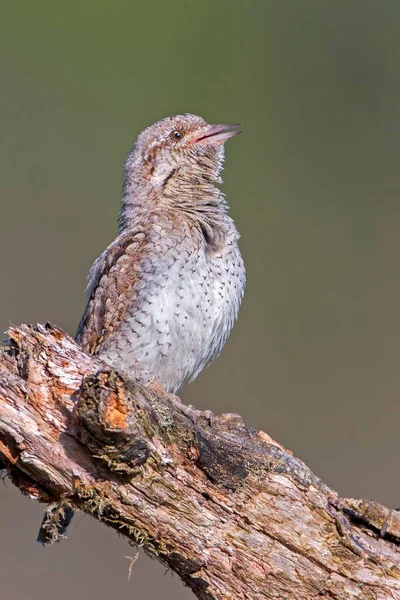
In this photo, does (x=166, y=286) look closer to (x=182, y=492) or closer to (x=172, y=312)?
(x=172, y=312)

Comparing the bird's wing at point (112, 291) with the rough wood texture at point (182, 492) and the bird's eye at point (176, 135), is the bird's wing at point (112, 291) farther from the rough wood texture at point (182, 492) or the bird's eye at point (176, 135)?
the rough wood texture at point (182, 492)

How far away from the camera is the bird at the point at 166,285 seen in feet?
11.6

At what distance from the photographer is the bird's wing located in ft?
11.8

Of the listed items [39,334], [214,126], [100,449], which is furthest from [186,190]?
[100,449]

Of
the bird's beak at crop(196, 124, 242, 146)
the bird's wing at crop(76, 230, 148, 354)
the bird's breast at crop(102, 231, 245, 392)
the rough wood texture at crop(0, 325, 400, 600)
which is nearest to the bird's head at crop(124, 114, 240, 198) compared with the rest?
the bird's beak at crop(196, 124, 242, 146)

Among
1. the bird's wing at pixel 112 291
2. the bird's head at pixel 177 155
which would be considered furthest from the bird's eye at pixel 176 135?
the bird's wing at pixel 112 291

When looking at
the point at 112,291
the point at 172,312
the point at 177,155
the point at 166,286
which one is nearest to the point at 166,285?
the point at 166,286

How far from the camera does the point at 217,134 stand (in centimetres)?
435

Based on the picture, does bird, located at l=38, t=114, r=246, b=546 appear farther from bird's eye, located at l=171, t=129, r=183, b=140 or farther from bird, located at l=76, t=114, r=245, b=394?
bird's eye, located at l=171, t=129, r=183, b=140

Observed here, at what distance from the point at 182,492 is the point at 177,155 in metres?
2.20

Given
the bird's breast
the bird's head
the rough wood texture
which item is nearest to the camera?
the rough wood texture

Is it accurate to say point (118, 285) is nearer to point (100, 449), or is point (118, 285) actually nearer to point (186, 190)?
point (186, 190)

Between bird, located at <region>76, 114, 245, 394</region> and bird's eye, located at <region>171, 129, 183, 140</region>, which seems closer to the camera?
bird, located at <region>76, 114, 245, 394</region>

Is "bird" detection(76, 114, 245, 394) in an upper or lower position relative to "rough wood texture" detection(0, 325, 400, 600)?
upper
